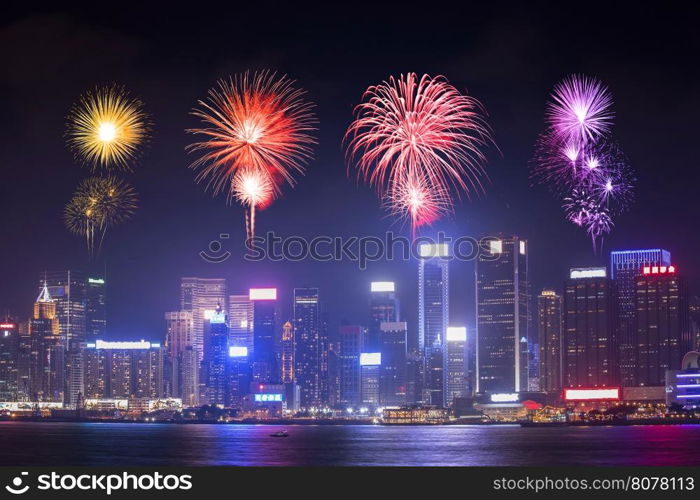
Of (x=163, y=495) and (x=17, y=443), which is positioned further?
(x=17, y=443)

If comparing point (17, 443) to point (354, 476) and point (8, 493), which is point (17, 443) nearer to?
point (354, 476)

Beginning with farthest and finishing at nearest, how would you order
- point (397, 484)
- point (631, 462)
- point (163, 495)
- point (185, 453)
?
point (185, 453) → point (631, 462) → point (397, 484) → point (163, 495)

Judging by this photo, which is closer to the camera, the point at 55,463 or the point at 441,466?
the point at 441,466

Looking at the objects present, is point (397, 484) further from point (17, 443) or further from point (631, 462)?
point (17, 443)

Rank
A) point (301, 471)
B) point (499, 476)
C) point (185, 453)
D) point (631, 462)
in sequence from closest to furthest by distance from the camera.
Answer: point (499, 476)
point (301, 471)
point (631, 462)
point (185, 453)

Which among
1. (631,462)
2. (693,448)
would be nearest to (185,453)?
(631,462)

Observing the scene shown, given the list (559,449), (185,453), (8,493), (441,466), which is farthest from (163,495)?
(559,449)

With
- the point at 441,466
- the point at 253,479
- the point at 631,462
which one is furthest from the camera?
the point at 631,462

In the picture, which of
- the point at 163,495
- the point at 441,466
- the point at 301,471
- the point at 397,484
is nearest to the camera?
the point at 163,495
